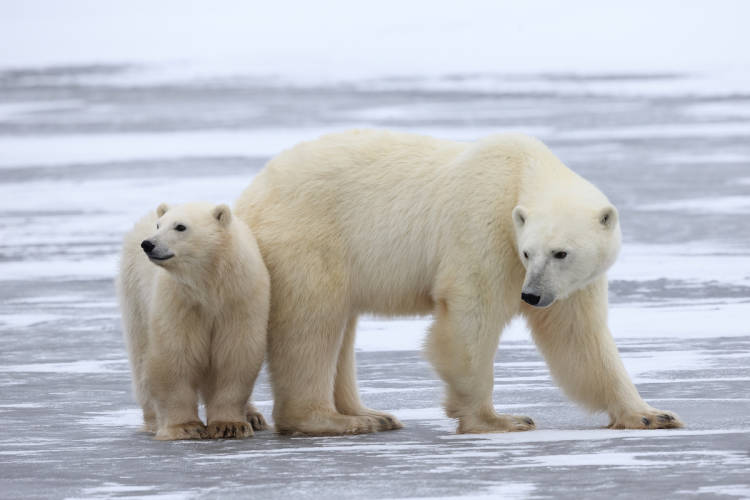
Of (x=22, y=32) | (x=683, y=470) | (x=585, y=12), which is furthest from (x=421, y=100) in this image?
(x=683, y=470)

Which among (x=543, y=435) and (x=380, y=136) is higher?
(x=380, y=136)

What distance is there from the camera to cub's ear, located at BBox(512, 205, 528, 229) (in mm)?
5164

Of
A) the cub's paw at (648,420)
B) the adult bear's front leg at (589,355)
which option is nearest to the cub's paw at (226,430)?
the adult bear's front leg at (589,355)

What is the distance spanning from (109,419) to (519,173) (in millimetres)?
2017

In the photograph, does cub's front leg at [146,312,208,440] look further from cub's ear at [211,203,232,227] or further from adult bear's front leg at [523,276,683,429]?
adult bear's front leg at [523,276,683,429]

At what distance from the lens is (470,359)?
17.6ft

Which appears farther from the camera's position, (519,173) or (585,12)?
(585,12)

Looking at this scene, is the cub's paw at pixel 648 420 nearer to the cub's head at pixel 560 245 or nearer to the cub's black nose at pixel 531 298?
the cub's head at pixel 560 245

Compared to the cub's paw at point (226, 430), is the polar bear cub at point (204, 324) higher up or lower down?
higher up

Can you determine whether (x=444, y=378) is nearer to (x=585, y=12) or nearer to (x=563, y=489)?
(x=563, y=489)

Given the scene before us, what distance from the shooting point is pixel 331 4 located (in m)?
33.2

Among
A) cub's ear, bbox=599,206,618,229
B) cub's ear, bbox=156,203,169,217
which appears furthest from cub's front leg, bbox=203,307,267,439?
cub's ear, bbox=599,206,618,229

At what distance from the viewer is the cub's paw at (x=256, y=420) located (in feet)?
19.5

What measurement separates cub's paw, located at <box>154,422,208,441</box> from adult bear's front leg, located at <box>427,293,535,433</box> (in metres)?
0.95
